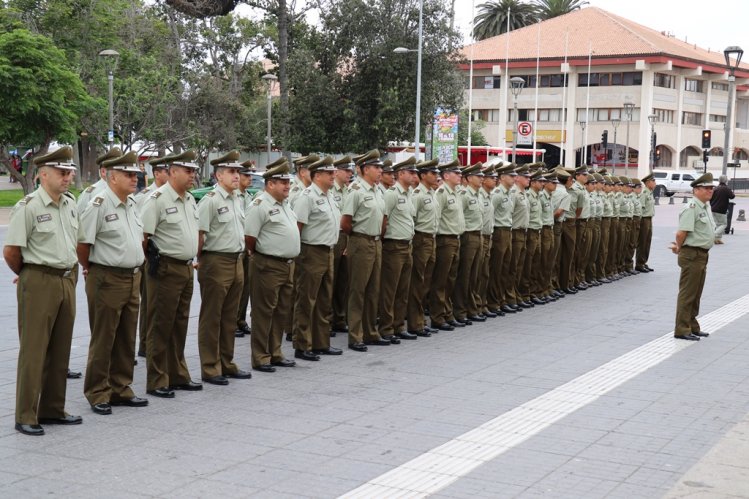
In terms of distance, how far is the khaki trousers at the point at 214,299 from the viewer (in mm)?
8914

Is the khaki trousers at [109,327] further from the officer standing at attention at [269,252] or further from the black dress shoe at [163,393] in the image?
the officer standing at attention at [269,252]

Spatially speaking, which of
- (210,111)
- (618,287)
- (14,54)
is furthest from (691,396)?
(210,111)

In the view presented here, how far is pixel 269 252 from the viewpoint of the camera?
9.48 meters

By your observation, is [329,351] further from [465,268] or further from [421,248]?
[465,268]

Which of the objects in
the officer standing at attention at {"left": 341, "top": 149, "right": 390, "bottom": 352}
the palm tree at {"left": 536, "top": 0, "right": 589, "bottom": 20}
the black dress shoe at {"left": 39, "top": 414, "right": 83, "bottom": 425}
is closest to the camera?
the black dress shoe at {"left": 39, "top": 414, "right": 83, "bottom": 425}

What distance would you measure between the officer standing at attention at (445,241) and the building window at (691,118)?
217 feet

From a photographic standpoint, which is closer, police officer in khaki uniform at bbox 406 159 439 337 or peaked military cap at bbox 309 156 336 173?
peaked military cap at bbox 309 156 336 173

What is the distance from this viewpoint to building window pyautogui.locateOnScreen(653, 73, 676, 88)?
70.3 meters

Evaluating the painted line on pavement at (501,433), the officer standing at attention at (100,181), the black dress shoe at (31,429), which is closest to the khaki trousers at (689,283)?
the painted line on pavement at (501,433)

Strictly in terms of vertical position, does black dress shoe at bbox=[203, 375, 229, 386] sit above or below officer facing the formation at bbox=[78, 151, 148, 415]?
below

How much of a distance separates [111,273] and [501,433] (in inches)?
128

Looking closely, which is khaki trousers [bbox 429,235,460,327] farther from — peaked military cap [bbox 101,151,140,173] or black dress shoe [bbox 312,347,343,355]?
Result: peaked military cap [bbox 101,151,140,173]

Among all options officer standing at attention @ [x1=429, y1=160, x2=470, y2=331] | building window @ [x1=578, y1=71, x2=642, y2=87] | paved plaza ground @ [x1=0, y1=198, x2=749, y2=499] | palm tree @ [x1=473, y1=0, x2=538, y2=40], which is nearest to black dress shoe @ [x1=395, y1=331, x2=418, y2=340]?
paved plaza ground @ [x1=0, y1=198, x2=749, y2=499]

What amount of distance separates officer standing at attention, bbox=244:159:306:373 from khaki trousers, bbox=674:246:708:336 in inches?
199
